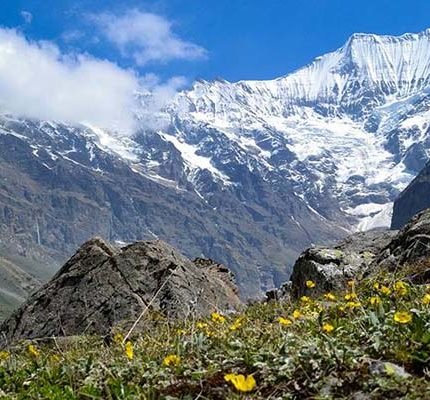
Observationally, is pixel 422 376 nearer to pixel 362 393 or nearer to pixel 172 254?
pixel 362 393

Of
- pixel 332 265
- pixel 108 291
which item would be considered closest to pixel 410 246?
pixel 332 265

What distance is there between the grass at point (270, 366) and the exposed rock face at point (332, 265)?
1107 cm

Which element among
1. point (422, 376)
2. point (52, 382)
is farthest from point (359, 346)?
point (52, 382)

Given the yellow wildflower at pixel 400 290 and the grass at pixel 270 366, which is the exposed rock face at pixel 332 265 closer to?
the yellow wildflower at pixel 400 290

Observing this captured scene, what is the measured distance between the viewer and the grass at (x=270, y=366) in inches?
189

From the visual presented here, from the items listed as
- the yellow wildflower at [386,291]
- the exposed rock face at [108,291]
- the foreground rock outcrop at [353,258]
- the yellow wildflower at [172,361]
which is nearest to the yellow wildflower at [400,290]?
the yellow wildflower at [386,291]

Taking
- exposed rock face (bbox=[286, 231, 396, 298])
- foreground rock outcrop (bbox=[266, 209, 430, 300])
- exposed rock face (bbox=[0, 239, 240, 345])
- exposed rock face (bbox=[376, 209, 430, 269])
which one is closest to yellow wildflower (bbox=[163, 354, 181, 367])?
exposed rock face (bbox=[376, 209, 430, 269])

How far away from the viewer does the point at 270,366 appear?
5.42m

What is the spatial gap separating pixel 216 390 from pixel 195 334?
1.88m

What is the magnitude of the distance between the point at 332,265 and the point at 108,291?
256 inches

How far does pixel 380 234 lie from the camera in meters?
24.6

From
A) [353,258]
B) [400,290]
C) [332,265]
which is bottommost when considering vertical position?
[400,290]

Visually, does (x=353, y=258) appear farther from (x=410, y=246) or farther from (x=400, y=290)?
(x=400, y=290)

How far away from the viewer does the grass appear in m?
4.79
